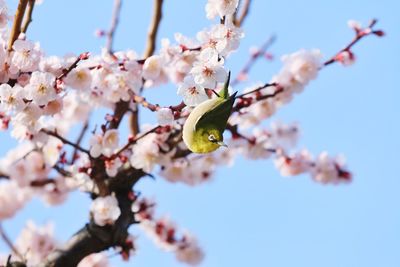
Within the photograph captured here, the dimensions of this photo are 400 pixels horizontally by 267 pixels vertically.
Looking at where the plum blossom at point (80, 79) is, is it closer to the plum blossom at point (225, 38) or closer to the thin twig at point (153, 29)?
the thin twig at point (153, 29)

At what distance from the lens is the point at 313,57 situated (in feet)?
13.5

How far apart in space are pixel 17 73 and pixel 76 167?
973 mm

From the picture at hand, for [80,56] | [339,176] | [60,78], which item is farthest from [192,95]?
[339,176]

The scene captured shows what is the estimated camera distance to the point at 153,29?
3.67 metres

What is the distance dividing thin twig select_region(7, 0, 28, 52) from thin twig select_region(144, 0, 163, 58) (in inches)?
49.5

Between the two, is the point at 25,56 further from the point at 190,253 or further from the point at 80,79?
the point at 190,253

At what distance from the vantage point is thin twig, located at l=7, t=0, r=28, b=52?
2340 millimetres

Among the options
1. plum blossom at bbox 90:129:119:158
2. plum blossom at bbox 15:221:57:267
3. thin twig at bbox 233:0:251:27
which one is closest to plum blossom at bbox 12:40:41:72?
plum blossom at bbox 90:129:119:158

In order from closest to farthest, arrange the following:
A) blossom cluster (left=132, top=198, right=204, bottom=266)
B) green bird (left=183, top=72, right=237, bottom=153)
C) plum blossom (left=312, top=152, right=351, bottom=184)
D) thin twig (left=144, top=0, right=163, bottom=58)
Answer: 1. green bird (left=183, top=72, right=237, bottom=153)
2. thin twig (left=144, top=0, right=163, bottom=58)
3. plum blossom (left=312, top=152, right=351, bottom=184)
4. blossom cluster (left=132, top=198, right=204, bottom=266)

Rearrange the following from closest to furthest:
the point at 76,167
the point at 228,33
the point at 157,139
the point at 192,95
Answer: the point at 192,95 → the point at 228,33 → the point at 76,167 → the point at 157,139

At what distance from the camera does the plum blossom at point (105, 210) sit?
10.2ft

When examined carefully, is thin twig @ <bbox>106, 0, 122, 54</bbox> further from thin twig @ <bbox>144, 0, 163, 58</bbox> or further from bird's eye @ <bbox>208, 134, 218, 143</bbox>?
bird's eye @ <bbox>208, 134, 218, 143</bbox>

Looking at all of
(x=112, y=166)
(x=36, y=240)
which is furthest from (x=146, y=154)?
(x=36, y=240)

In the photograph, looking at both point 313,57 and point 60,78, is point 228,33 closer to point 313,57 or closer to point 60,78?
point 60,78
